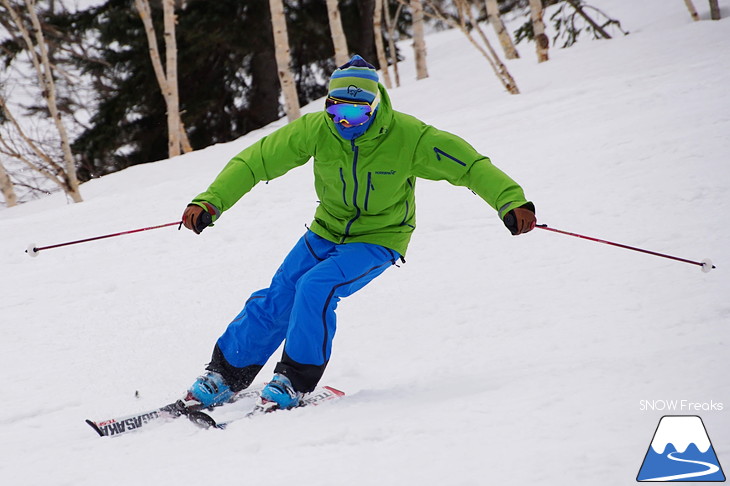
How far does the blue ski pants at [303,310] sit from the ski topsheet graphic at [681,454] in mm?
1412

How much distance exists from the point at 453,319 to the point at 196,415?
1.74 meters

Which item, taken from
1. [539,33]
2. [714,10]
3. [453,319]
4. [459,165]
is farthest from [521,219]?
[714,10]

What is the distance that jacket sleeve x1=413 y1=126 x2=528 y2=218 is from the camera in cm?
306

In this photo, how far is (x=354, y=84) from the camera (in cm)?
300

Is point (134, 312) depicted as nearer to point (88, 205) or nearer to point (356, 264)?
point (356, 264)

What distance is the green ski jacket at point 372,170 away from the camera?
308 centimetres

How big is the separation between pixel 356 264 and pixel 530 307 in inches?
51.6

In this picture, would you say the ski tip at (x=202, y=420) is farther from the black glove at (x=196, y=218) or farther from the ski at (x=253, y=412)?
the black glove at (x=196, y=218)

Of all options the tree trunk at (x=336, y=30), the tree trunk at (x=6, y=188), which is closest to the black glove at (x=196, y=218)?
the tree trunk at (x=336, y=30)

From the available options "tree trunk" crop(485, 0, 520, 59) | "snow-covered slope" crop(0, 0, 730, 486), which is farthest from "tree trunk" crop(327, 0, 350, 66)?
"snow-covered slope" crop(0, 0, 730, 486)

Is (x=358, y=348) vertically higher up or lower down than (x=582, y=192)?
lower down

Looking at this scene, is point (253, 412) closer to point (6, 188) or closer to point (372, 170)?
point (372, 170)

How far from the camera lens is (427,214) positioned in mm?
5750

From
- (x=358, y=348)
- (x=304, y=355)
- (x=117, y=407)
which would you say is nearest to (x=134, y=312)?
(x=117, y=407)
